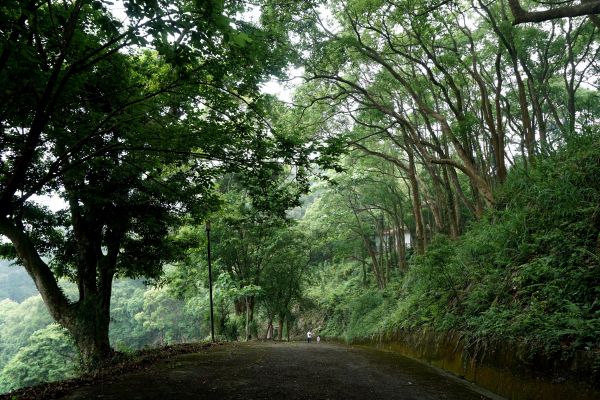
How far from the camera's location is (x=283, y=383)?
20.4 ft

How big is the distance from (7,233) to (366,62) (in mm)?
13552

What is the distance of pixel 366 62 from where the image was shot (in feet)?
52.8

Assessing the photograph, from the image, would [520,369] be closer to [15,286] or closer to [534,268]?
[534,268]

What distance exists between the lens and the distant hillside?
307 feet

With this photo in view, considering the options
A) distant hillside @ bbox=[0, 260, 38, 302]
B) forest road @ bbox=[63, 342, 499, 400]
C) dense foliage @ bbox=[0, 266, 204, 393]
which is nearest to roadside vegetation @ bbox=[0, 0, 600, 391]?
forest road @ bbox=[63, 342, 499, 400]

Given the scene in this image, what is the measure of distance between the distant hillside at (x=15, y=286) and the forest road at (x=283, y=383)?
344 feet

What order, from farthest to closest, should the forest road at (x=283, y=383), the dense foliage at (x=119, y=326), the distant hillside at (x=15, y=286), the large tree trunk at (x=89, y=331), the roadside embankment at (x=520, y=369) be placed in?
the distant hillside at (x=15, y=286)
the dense foliage at (x=119, y=326)
the large tree trunk at (x=89, y=331)
the forest road at (x=283, y=383)
the roadside embankment at (x=520, y=369)

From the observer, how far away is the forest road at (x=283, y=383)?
17.9 feet

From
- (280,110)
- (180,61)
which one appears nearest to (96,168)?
(180,61)

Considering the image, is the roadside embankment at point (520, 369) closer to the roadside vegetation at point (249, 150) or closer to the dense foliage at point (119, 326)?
the roadside vegetation at point (249, 150)

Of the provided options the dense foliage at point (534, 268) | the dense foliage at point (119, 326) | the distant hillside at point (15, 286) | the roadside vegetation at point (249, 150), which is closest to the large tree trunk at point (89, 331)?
the roadside vegetation at point (249, 150)

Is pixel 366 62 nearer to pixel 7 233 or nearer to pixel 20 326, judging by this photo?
pixel 7 233

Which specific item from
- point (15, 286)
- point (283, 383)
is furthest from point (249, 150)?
point (15, 286)

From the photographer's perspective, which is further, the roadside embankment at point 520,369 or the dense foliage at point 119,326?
the dense foliage at point 119,326
